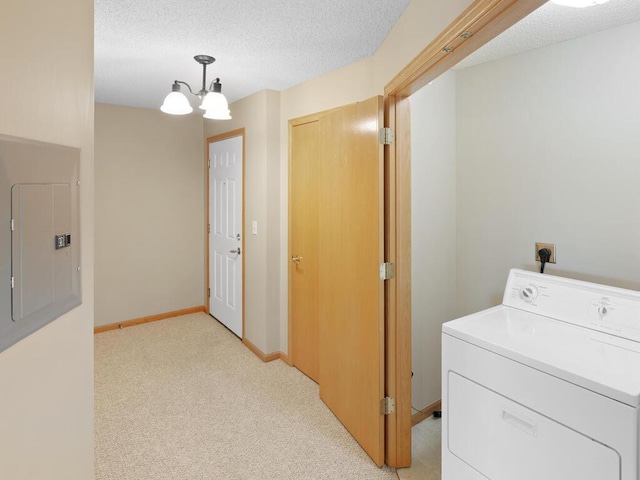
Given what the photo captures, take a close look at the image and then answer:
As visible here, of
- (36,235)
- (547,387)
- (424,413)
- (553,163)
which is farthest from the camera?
(424,413)

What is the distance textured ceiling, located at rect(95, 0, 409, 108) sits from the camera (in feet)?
6.14

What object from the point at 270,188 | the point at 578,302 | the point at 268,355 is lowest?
the point at 268,355

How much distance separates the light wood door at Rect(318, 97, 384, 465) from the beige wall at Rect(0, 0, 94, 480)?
1384 millimetres

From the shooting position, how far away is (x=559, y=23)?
6.17 feet

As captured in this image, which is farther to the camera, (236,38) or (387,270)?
(236,38)

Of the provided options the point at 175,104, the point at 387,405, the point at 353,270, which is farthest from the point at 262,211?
the point at 387,405

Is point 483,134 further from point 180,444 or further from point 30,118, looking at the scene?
point 180,444

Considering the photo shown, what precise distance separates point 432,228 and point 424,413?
1207 mm

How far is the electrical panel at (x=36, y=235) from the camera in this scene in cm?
58

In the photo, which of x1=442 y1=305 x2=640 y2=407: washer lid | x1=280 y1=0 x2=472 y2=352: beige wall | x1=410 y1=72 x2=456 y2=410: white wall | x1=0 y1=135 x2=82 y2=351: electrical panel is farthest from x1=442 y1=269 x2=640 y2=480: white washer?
x1=0 y1=135 x2=82 y2=351: electrical panel

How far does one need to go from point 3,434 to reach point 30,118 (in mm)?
493

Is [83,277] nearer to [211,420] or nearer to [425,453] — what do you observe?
[211,420]

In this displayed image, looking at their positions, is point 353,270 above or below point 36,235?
below

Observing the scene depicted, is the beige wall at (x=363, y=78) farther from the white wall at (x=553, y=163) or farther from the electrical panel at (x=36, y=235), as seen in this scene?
the electrical panel at (x=36, y=235)
